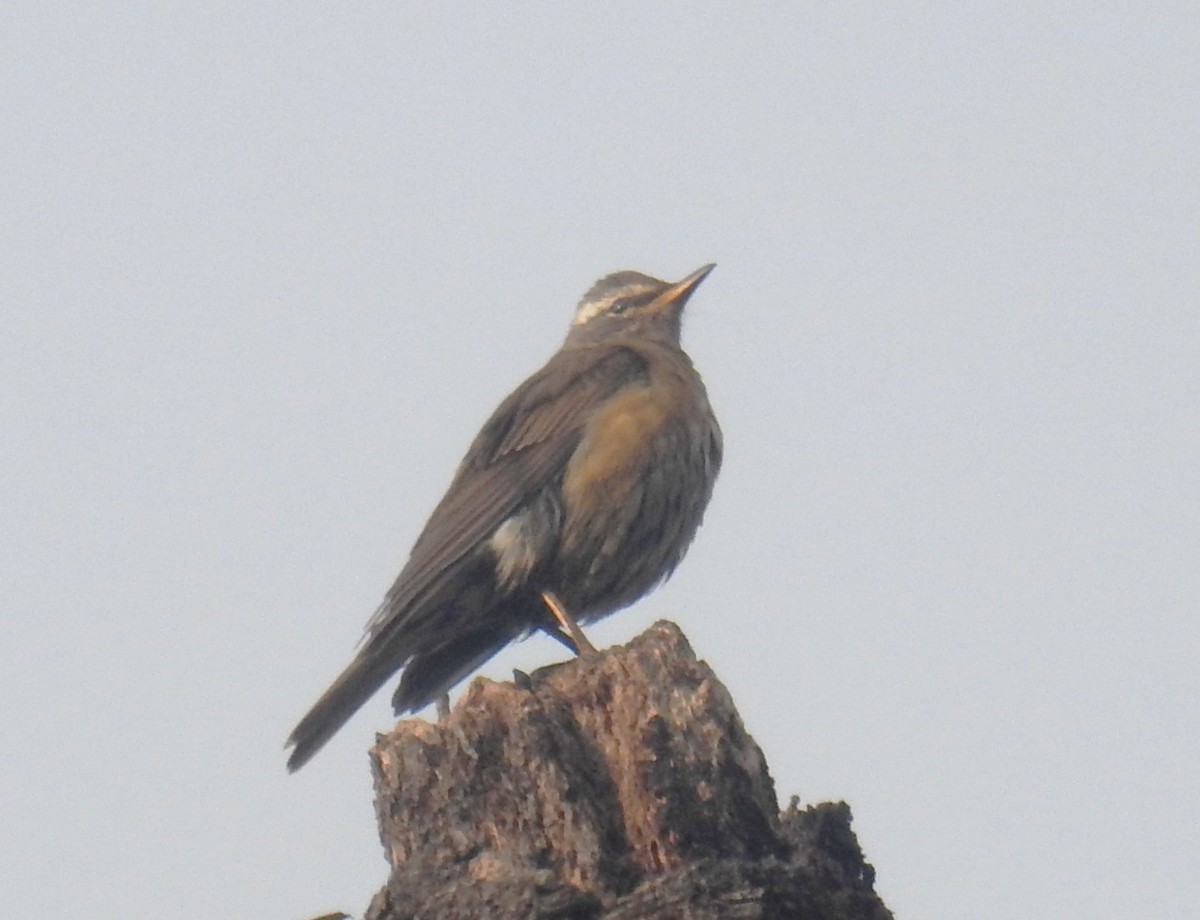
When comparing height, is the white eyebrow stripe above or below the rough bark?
above

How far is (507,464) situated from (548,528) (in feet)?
1.32

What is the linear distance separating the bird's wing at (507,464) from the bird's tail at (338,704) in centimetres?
16

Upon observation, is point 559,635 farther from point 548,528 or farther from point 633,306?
point 633,306

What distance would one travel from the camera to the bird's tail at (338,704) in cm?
838

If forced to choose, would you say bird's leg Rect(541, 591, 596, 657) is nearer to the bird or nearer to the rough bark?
the bird

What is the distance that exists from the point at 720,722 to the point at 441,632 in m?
3.42

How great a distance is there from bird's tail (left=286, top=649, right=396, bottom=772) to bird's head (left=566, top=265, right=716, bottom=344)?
305 cm

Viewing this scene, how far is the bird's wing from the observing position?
8.98 metres

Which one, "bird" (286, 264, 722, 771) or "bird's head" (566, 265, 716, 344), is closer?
"bird" (286, 264, 722, 771)

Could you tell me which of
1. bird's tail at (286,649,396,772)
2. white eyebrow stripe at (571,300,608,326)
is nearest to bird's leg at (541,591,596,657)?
bird's tail at (286,649,396,772)

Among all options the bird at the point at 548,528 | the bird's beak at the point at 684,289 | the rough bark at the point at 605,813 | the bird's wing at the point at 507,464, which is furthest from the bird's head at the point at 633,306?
the rough bark at the point at 605,813

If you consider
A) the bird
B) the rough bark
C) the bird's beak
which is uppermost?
the bird's beak

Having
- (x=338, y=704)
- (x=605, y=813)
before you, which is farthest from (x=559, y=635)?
(x=605, y=813)

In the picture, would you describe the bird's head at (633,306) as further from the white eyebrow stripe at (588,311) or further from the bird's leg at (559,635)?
the bird's leg at (559,635)
